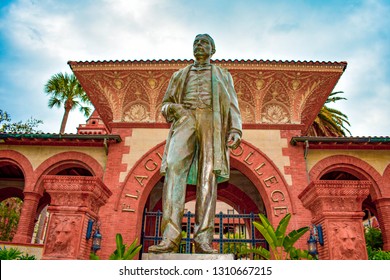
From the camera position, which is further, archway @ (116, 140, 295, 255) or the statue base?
archway @ (116, 140, 295, 255)

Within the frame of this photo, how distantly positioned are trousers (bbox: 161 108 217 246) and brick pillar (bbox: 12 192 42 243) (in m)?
9.43

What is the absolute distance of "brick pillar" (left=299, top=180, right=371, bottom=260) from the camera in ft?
20.6

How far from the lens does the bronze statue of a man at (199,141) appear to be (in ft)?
10.3

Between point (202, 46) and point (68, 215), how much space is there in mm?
4063

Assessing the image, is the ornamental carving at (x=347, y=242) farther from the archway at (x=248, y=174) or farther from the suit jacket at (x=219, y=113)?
the archway at (x=248, y=174)

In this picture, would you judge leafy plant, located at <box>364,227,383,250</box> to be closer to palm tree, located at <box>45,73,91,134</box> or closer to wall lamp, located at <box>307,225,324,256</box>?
wall lamp, located at <box>307,225,324,256</box>

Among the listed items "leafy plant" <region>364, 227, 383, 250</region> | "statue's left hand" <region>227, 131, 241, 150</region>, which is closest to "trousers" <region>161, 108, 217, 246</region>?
"statue's left hand" <region>227, 131, 241, 150</region>

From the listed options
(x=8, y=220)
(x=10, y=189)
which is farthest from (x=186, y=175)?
(x=8, y=220)

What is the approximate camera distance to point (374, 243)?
1370cm

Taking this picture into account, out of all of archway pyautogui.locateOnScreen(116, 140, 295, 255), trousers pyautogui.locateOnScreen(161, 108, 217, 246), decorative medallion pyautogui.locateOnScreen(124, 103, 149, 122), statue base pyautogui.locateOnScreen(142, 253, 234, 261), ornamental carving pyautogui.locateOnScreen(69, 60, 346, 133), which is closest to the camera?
statue base pyautogui.locateOnScreen(142, 253, 234, 261)
